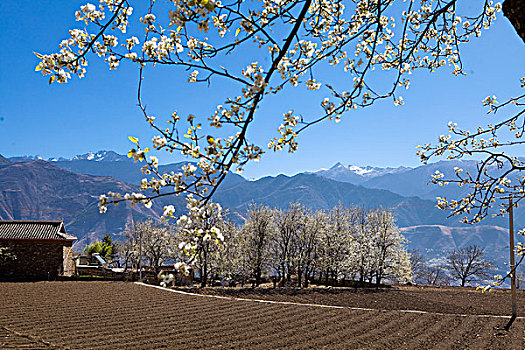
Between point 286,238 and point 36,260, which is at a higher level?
point 286,238

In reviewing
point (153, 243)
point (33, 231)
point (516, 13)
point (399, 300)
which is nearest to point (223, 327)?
point (399, 300)

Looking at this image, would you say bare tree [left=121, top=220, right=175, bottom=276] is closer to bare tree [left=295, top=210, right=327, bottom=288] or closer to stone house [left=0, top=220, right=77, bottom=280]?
stone house [left=0, top=220, right=77, bottom=280]

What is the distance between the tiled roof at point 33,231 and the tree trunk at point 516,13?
28.5 meters

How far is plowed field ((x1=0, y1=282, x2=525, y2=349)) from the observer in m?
9.87

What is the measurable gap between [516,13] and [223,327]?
457 inches

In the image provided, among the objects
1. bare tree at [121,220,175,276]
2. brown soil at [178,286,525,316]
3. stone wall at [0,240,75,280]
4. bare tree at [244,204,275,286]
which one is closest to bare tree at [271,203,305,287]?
bare tree at [244,204,275,286]

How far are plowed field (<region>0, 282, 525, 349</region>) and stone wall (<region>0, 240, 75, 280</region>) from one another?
30.0 ft

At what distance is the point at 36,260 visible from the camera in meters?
25.4

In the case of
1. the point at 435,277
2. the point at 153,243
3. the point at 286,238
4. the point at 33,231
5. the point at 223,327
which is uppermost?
the point at 33,231

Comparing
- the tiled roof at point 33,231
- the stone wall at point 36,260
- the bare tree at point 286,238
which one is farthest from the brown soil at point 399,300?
the tiled roof at point 33,231

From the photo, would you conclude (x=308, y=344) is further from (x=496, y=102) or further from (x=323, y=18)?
(x=323, y=18)

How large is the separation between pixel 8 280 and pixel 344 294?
21.0 m

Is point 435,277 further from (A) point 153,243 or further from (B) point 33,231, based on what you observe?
(B) point 33,231

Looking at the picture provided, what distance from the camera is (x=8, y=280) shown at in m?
23.5
